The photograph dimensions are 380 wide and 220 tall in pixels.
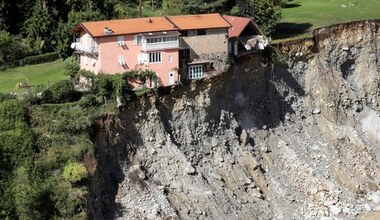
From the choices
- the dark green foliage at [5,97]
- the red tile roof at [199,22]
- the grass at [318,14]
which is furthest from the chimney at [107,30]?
the grass at [318,14]

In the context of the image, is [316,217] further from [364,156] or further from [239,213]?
[364,156]

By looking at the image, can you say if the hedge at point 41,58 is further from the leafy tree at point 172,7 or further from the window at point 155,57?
the window at point 155,57

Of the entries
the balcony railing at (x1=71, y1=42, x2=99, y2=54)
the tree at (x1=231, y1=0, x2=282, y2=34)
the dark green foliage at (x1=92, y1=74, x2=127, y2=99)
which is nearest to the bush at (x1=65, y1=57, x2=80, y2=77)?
the balcony railing at (x1=71, y1=42, x2=99, y2=54)

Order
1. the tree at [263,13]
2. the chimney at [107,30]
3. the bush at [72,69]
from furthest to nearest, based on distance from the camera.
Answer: the tree at [263,13]
the bush at [72,69]
the chimney at [107,30]

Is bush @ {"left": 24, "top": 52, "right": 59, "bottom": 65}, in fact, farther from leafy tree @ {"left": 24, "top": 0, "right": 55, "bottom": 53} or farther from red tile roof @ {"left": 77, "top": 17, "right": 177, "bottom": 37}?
red tile roof @ {"left": 77, "top": 17, "right": 177, "bottom": 37}

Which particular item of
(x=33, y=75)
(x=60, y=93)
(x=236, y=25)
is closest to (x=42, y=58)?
(x=33, y=75)

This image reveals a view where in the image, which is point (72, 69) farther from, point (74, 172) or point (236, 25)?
point (236, 25)
